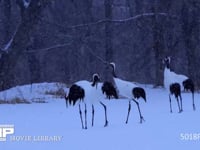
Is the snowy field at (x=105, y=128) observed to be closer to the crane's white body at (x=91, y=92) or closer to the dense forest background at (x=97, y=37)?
the crane's white body at (x=91, y=92)

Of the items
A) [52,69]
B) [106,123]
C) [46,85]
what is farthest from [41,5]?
[52,69]

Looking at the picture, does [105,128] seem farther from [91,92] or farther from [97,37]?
[97,37]

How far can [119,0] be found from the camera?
2916 cm

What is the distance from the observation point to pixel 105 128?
11594 millimetres

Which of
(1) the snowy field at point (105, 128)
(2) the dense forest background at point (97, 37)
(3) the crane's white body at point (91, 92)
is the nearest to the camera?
(1) the snowy field at point (105, 128)

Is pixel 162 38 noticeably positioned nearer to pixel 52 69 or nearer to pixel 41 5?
pixel 41 5

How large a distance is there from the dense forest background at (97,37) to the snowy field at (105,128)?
162 inches

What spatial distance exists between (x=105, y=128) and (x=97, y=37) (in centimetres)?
1802

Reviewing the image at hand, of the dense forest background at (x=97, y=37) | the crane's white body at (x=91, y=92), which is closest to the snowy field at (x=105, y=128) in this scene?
the crane's white body at (x=91, y=92)

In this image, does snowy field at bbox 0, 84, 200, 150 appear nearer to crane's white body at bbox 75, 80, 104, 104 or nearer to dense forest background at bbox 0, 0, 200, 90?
crane's white body at bbox 75, 80, 104, 104

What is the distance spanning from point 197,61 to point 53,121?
1151 centimetres

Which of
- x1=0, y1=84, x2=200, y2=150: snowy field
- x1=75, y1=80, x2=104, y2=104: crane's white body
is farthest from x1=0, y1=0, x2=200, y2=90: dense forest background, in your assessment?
x1=75, y1=80, x2=104, y2=104: crane's white body

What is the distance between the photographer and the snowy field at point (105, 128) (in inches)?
386

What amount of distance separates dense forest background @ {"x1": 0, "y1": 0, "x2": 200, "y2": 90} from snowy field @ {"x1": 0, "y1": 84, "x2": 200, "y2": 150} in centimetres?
411
